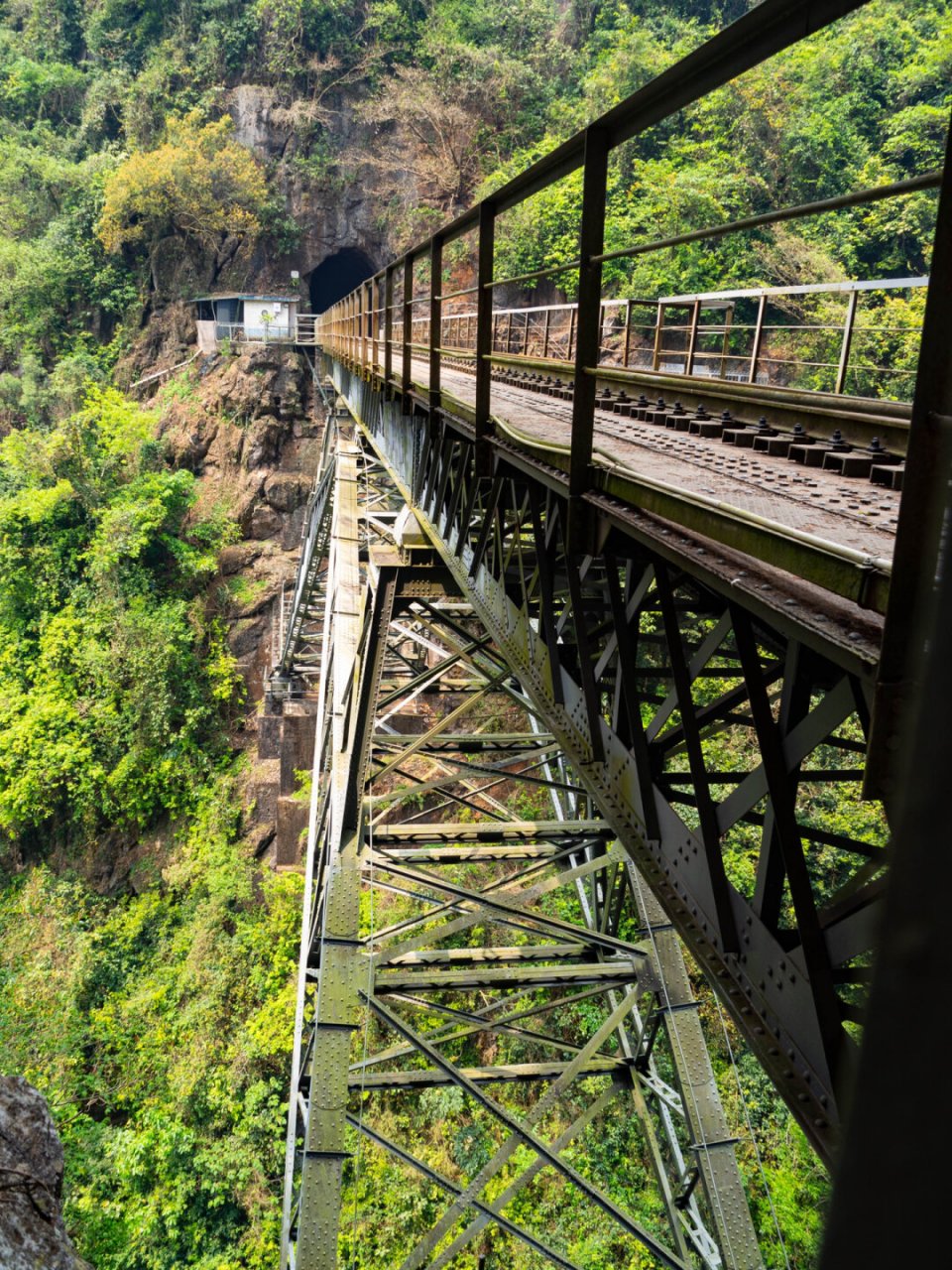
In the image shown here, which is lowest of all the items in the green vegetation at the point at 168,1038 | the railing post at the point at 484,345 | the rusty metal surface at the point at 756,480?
the green vegetation at the point at 168,1038

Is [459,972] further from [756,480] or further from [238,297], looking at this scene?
[238,297]

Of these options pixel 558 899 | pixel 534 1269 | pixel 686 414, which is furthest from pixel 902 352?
pixel 534 1269

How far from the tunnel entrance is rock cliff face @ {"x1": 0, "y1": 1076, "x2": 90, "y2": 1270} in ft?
91.5

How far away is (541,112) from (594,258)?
2786 centimetres

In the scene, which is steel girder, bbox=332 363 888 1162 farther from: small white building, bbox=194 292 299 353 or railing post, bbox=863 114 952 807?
small white building, bbox=194 292 299 353

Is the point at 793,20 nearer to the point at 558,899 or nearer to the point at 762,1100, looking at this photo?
the point at 762,1100

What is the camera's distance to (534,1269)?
926 centimetres

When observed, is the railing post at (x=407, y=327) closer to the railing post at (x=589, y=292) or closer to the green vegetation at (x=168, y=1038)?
the railing post at (x=589, y=292)

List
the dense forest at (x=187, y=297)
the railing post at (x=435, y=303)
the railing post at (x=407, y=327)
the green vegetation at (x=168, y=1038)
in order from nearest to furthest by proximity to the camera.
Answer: the railing post at (x=435, y=303) < the railing post at (x=407, y=327) < the green vegetation at (x=168, y=1038) < the dense forest at (x=187, y=297)

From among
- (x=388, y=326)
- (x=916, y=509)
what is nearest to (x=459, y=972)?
(x=388, y=326)

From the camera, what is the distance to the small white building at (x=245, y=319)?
25.8 m

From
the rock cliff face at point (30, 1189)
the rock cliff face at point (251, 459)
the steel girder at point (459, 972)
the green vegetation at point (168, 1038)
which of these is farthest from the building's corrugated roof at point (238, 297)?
the rock cliff face at point (30, 1189)

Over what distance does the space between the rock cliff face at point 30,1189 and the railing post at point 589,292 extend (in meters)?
4.21

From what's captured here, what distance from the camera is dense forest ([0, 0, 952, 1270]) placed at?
497 inches
